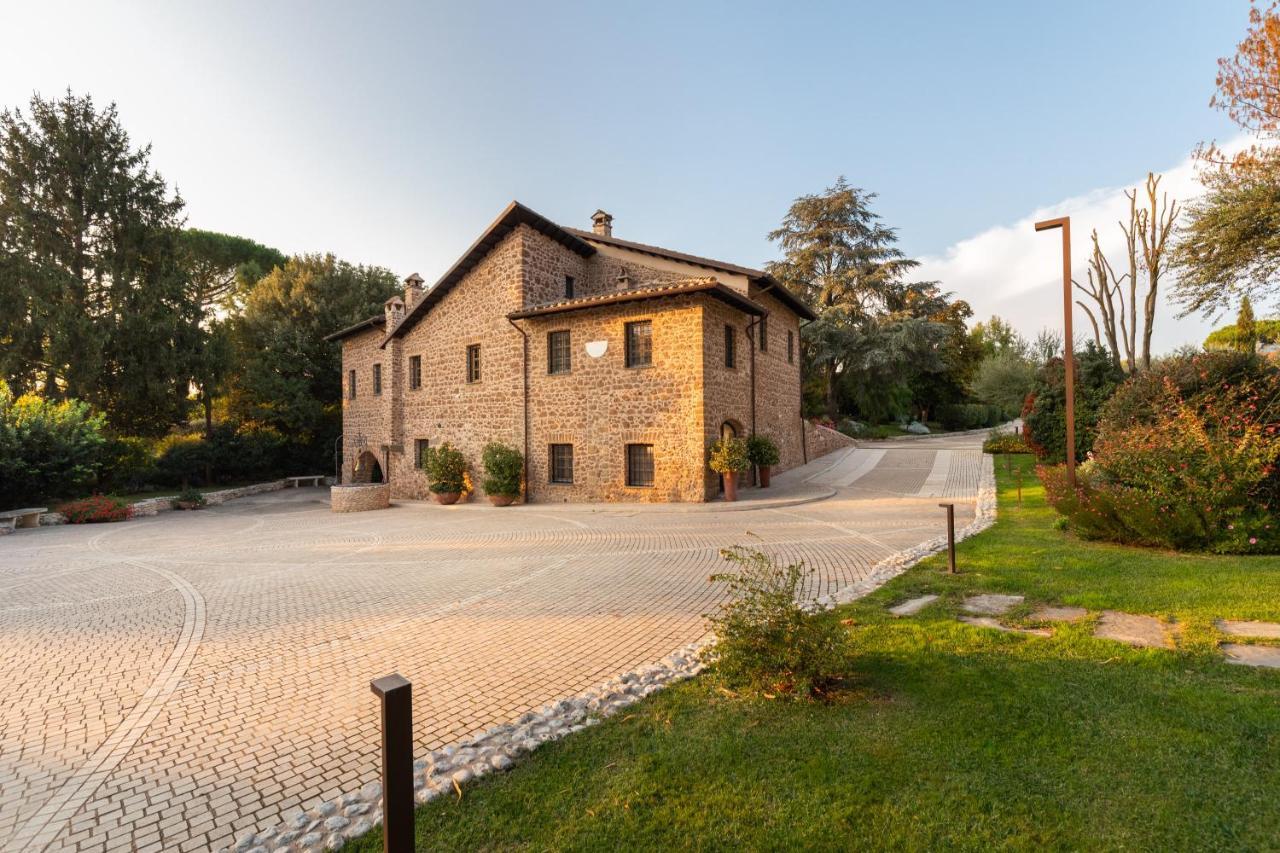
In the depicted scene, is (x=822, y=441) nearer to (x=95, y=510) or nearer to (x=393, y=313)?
(x=393, y=313)

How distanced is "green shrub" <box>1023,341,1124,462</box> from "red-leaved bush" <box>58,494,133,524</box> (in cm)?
2889

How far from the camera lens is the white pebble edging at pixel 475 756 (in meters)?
2.61

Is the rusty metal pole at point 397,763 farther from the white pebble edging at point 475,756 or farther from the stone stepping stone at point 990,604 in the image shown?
the stone stepping stone at point 990,604

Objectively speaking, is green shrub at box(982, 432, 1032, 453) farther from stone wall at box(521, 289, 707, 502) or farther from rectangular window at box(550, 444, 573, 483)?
rectangular window at box(550, 444, 573, 483)

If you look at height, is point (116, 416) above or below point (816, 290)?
below

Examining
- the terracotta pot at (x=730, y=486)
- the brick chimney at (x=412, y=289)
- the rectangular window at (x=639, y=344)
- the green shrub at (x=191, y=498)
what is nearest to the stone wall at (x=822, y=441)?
the terracotta pot at (x=730, y=486)

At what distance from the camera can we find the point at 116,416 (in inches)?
950

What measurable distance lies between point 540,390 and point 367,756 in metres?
14.8

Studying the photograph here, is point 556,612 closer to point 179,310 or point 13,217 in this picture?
point 179,310

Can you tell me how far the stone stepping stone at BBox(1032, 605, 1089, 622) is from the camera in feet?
16.1

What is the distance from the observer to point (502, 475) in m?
17.3

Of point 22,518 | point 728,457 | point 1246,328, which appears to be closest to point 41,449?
point 22,518

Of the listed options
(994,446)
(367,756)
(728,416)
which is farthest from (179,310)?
(994,446)

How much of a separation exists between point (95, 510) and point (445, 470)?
1004 centimetres
